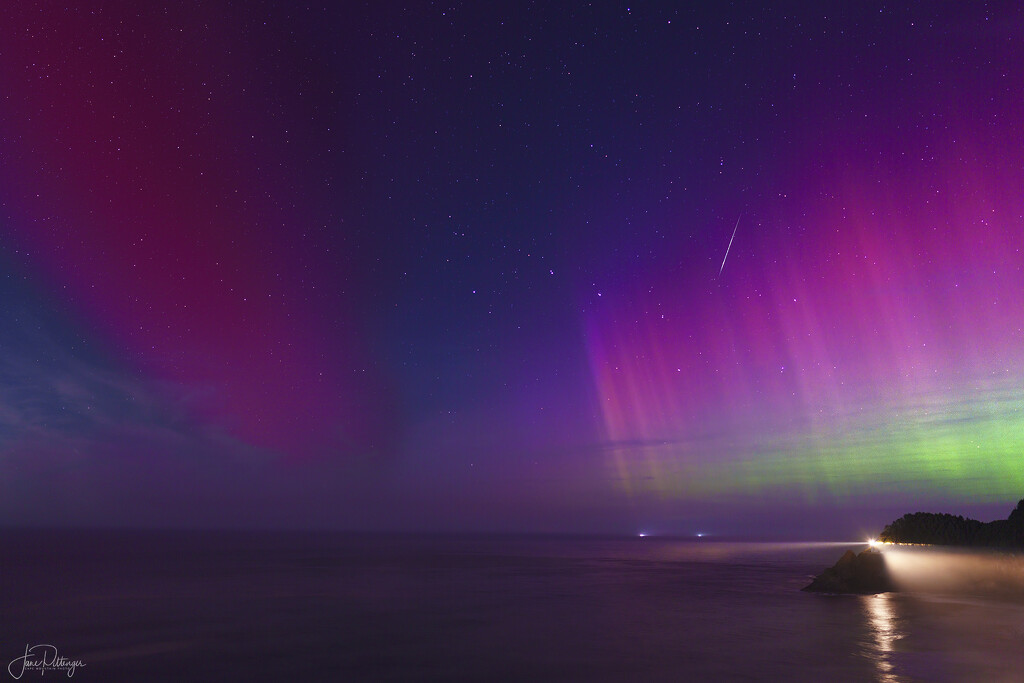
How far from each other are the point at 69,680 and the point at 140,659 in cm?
404

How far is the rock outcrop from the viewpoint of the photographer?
54625mm

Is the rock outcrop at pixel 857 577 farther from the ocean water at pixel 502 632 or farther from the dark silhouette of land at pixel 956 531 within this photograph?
the dark silhouette of land at pixel 956 531

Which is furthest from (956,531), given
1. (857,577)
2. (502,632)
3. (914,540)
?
(502,632)

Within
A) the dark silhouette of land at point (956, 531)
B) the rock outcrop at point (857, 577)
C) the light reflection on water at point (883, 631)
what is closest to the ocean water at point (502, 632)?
the light reflection on water at point (883, 631)

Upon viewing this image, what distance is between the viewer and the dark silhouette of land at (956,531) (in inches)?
3056

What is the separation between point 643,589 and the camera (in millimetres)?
64875

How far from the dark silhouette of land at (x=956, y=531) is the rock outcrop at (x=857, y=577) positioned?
29.7m

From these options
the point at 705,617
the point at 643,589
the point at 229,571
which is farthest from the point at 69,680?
the point at 229,571

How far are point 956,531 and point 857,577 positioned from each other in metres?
Result: 43.9

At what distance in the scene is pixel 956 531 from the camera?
86.7 m

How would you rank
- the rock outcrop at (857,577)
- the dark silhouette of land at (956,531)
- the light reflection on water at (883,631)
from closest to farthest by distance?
1. the light reflection on water at (883,631)
2. the rock outcrop at (857,577)
3. the dark silhouette of land at (956,531)

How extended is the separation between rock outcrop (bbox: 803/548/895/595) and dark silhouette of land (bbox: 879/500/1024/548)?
29.7 m

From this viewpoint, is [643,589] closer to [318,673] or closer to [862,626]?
[862,626]

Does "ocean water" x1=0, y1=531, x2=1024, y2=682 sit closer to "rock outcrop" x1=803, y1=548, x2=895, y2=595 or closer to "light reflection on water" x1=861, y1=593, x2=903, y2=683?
"light reflection on water" x1=861, y1=593, x2=903, y2=683
